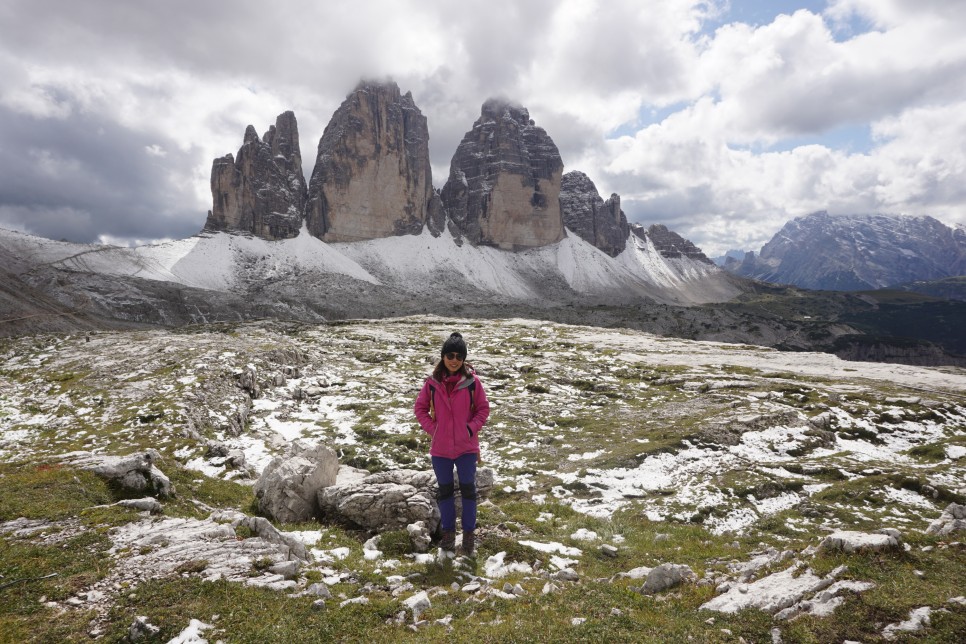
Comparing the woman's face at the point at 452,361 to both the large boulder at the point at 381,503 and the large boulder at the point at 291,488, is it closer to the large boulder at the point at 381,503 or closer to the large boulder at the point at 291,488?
the large boulder at the point at 381,503

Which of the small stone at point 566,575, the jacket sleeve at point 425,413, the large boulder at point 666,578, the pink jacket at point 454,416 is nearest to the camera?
the large boulder at point 666,578

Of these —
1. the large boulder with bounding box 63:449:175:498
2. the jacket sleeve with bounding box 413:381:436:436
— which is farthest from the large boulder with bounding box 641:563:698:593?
the large boulder with bounding box 63:449:175:498

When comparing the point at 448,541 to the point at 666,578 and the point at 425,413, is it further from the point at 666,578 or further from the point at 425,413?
the point at 666,578

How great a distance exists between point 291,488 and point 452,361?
261 inches

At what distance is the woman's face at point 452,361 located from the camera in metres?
11.0

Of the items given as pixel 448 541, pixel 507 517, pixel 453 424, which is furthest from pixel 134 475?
pixel 507 517

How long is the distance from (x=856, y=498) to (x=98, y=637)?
71.9ft

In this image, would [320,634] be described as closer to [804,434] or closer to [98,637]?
[98,637]

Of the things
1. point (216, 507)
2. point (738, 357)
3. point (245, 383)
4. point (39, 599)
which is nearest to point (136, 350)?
point (245, 383)

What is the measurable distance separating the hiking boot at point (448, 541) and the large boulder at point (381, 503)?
0.92 m

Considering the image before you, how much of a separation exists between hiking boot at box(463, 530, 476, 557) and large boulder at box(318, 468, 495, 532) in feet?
4.38

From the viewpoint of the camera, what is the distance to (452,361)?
435 inches

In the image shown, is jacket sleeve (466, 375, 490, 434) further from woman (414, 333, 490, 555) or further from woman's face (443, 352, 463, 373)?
woman's face (443, 352, 463, 373)

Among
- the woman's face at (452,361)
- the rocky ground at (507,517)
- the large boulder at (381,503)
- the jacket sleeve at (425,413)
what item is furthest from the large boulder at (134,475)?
the woman's face at (452,361)
